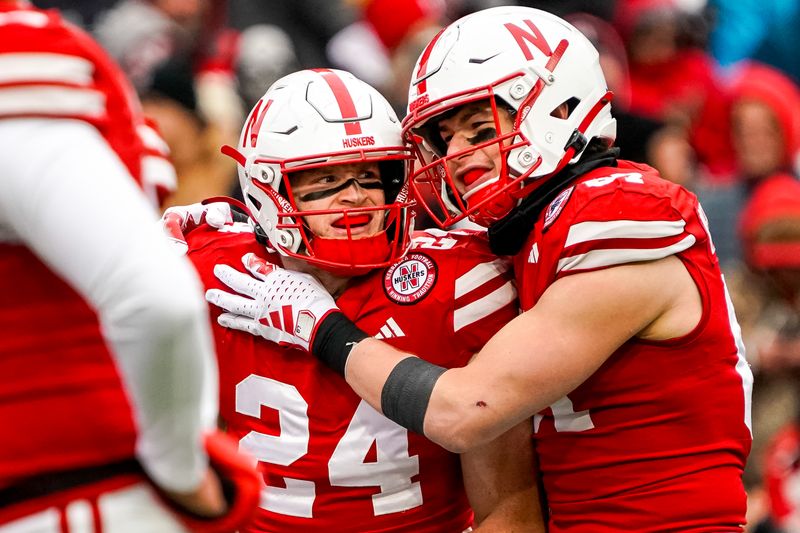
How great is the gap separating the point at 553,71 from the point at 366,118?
1.40 feet

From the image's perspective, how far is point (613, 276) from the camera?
2.36 meters

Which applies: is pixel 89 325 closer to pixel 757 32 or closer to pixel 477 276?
pixel 477 276

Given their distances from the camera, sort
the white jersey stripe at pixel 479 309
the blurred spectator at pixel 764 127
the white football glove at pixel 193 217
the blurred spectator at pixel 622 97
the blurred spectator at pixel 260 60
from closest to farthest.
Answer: the white jersey stripe at pixel 479 309, the white football glove at pixel 193 217, the blurred spectator at pixel 764 127, the blurred spectator at pixel 622 97, the blurred spectator at pixel 260 60

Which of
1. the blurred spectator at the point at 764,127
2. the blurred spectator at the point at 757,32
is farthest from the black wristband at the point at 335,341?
the blurred spectator at the point at 757,32

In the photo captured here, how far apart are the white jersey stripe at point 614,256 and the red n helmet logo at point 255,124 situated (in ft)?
2.67

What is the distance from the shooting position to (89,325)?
1.69 metres

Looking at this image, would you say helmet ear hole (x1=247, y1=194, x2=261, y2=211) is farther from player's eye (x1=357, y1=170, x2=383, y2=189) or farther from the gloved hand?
the gloved hand

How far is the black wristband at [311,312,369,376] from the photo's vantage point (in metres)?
2.53

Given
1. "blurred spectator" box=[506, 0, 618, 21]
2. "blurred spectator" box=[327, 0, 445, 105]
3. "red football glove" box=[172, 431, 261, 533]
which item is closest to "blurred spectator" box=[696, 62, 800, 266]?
"blurred spectator" box=[506, 0, 618, 21]

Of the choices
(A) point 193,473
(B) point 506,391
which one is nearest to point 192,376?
(A) point 193,473

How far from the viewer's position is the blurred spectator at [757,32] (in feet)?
21.9

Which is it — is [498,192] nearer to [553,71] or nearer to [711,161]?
[553,71]

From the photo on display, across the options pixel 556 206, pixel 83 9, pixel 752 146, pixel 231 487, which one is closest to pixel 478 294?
pixel 556 206

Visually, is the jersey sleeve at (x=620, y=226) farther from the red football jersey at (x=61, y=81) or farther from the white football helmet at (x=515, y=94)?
the red football jersey at (x=61, y=81)
